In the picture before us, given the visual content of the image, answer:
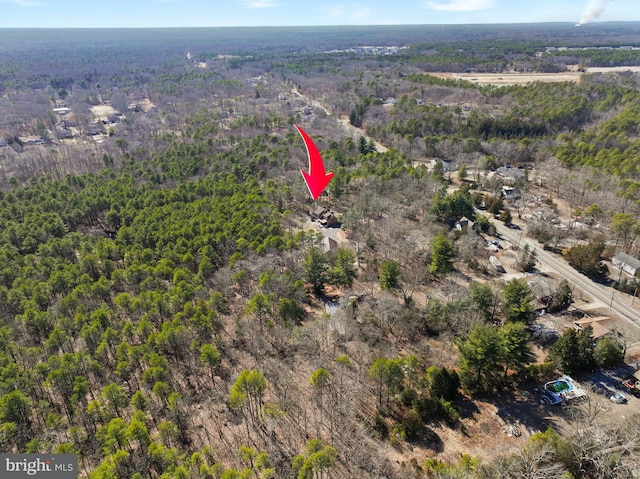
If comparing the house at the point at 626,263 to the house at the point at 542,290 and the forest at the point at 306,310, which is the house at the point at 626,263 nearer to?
the forest at the point at 306,310

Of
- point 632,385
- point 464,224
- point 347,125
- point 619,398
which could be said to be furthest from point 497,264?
point 347,125

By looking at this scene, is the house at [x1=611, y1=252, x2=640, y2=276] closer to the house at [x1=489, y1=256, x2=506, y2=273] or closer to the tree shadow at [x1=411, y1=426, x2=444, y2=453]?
the house at [x1=489, y1=256, x2=506, y2=273]

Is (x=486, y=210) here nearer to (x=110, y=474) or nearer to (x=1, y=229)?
(x=110, y=474)

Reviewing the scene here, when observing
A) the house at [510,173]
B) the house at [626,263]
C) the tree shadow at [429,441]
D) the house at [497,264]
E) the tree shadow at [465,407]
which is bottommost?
the tree shadow at [429,441]

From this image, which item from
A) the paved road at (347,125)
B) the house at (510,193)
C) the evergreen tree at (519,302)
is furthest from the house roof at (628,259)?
the paved road at (347,125)

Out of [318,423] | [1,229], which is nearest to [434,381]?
[318,423]

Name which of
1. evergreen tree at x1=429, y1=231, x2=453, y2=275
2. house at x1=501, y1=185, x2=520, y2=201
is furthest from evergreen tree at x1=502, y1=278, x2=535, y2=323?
house at x1=501, y1=185, x2=520, y2=201

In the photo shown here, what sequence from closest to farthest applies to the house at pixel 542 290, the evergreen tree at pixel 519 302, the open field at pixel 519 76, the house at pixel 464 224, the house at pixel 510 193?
the evergreen tree at pixel 519 302 → the house at pixel 542 290 → the house at pixel 464 224 → the house at pixel 510 193 → the open field at pixel 519 76
